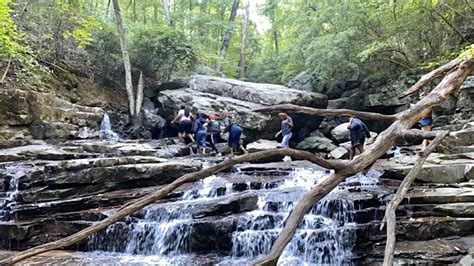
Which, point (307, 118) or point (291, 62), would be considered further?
point (291, 62)

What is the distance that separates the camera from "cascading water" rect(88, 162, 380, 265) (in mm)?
7383

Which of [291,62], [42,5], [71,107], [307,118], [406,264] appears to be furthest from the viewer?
[291,62]

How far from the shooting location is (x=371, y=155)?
338 cm

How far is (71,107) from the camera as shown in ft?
53.7

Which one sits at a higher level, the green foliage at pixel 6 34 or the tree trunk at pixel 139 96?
the green foliage at pixel 6 34

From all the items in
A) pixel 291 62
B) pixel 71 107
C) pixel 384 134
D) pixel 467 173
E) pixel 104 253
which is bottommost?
pixel 104 253

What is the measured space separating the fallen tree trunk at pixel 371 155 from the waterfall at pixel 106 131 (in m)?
14.4

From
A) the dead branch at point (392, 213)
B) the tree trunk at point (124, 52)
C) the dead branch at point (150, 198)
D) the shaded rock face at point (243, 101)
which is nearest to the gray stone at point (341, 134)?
the shaded rock face at point (243, 101)

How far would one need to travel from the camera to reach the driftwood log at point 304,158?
2674mm

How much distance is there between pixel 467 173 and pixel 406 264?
315 cm

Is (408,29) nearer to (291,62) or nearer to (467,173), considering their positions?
(291,62)

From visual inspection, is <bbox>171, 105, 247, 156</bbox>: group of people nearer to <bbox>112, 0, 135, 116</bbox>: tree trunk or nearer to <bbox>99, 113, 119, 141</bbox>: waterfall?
<bbox>99, 113, 119, 141</bbox>: waterfall

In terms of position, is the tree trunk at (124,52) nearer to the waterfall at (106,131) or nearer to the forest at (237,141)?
the forest at (237,141)

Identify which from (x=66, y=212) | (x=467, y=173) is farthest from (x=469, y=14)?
(x=66, y=212)
